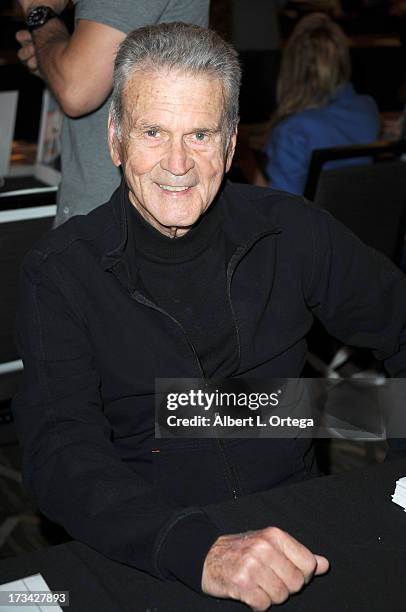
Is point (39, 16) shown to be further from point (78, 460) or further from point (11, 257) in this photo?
point (78, 460)

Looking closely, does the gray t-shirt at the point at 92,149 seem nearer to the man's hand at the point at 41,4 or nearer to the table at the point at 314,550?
the man's hand at the point at 41,4

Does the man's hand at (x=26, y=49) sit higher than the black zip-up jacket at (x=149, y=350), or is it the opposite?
the man's hand at (x=26, y=49)

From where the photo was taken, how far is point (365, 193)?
3.05m

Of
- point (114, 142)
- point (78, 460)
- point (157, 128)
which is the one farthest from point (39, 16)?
point (78, 460)

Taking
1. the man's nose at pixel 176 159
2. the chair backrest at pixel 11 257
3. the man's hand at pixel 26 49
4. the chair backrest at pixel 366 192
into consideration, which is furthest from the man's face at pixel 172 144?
the chair backrest at pixel 366 192

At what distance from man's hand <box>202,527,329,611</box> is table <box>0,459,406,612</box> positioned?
0.02 m

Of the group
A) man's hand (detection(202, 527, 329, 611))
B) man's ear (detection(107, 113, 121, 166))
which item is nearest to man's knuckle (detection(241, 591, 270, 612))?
man's hand (detection(202, 527, 329, 611))

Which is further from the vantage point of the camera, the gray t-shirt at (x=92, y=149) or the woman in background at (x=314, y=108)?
the woman in background at (x=314, y=108)

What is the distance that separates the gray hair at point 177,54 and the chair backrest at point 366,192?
138 cm

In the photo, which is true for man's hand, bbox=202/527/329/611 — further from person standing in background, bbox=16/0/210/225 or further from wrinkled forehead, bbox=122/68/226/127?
person standing in background, bbox=16/0/210/225

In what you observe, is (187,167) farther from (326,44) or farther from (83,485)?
(326,44)

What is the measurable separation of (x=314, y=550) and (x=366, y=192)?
1.97 m

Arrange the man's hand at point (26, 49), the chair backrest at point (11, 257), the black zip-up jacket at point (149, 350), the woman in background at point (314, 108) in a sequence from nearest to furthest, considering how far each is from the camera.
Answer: the black zip-up jacket at point (149, 350) < the chair backrest at point (11, 257) < the man's hand at point (26, 49) < the woman in background at point (314, 108)

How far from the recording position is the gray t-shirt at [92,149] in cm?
218
